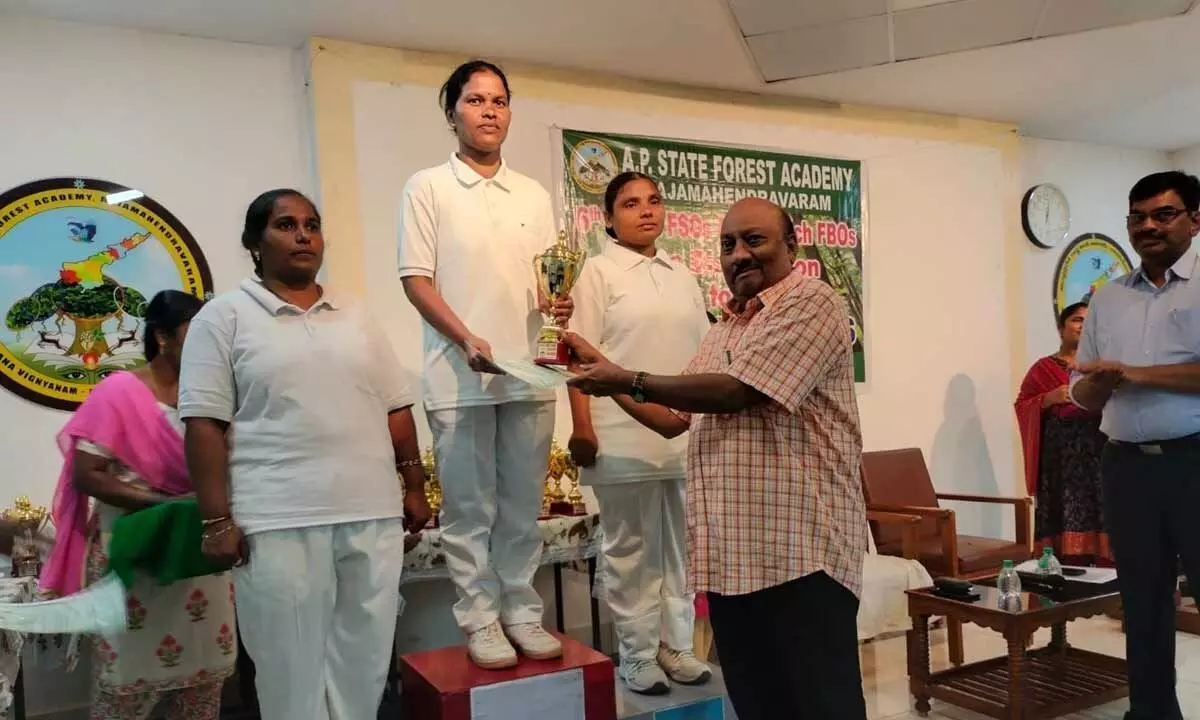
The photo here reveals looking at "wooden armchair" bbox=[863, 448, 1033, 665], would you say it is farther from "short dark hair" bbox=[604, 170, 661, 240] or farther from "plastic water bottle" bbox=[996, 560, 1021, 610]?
"short dark hair" bbox=[604, 170, 661, 240]

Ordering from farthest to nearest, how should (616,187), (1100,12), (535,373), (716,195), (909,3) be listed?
(716,195) → (1100,12) → (909,3) → (616,187) → (535,373)

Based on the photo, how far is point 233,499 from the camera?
6.01 feet

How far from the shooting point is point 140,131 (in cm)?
345

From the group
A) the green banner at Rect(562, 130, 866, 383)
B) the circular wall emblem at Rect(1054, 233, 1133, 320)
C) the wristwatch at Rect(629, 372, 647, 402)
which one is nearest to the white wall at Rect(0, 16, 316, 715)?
the green banner at Rect(562, 130, 866, 383)

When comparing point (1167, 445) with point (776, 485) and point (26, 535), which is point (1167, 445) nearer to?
point (776, 485)

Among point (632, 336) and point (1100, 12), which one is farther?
point (1100, 12)

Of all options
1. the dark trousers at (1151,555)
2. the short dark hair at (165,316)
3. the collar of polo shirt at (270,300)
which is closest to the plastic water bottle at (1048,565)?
the dark trousers at (1151,555)

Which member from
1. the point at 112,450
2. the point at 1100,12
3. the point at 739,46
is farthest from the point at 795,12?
the point at 112,450

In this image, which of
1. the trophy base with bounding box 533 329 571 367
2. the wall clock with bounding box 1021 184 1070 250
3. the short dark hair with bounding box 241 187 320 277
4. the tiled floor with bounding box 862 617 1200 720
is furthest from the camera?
the wall clock with bounding box 1021 184 1070 250

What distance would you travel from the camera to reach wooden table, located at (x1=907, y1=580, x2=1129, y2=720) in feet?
9.38

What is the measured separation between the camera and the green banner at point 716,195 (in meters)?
4.17

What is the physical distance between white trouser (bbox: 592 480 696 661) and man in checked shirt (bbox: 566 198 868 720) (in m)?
0.63

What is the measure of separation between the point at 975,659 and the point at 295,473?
313 centimetres

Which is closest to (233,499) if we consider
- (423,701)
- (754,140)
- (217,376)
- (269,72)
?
(217,376)
